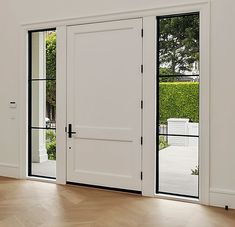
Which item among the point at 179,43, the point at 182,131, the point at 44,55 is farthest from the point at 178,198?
the point at 44,55

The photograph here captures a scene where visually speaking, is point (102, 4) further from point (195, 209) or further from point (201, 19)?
point (195, 209)

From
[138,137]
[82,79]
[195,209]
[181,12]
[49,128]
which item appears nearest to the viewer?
[195,209]

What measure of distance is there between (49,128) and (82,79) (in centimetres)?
106

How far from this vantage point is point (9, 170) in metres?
5.86

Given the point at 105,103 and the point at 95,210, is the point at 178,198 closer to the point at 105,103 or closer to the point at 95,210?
the point at 95,210

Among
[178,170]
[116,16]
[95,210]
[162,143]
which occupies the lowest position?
[95,210]

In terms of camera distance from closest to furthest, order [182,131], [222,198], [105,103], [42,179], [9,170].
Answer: [222,198] < [182,131] < [105,103] < [42,179] < [9,170]

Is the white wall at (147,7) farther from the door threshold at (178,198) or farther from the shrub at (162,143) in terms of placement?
the shrub at (162,143)

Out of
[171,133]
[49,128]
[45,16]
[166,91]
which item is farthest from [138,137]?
[45,16]

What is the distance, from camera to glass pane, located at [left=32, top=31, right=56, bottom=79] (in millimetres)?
5547

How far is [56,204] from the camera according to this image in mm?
4281

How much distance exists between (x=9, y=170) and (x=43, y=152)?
713 millimetres

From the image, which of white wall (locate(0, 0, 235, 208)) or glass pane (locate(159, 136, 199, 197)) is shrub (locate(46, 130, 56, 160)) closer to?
white wall (locate(0, 0, 235, 208))

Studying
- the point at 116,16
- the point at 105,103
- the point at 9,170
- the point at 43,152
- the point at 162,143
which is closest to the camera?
the point at 162,143
